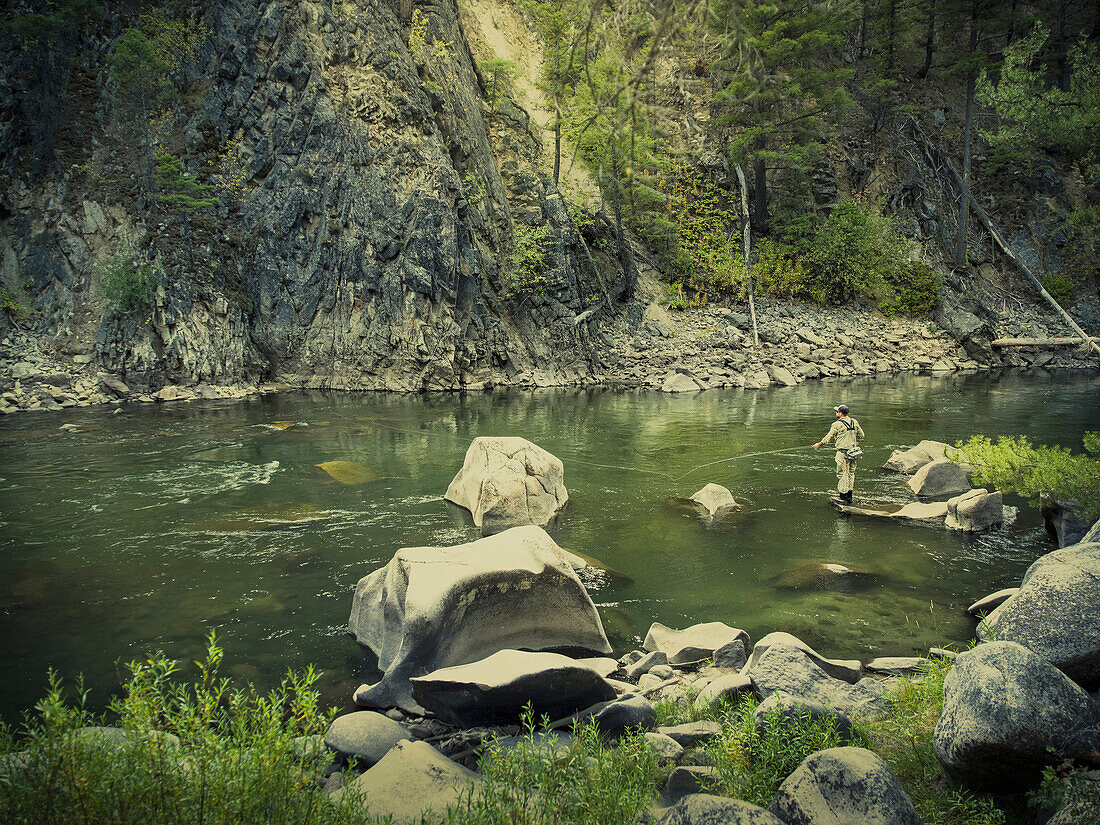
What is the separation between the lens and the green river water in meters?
7.42

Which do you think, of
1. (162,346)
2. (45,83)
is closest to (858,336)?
(162,346)

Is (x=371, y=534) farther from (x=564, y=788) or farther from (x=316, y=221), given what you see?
(x=316, y=221)

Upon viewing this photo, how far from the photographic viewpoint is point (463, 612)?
662cm

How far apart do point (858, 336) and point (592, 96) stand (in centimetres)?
2180

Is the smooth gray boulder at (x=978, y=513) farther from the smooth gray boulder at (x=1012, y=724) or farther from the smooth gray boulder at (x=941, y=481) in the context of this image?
the smooth gray boulder at (x=1012, y=724)

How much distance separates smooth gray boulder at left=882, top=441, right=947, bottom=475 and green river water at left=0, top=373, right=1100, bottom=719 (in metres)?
0.63

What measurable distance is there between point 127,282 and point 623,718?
2995 centimetres

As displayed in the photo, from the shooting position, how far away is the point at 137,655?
22.5ft

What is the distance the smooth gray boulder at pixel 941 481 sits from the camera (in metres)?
12.5

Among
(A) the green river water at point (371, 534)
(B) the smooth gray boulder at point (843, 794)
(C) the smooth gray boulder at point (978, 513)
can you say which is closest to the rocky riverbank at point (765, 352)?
(A) the green river water at point (371, 534)

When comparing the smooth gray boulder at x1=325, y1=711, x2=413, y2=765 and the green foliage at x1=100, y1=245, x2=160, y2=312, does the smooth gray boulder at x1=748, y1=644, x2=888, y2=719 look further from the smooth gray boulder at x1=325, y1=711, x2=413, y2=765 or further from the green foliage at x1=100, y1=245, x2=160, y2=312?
the green foliage at x1=100, y1=245, x2=160, y2=312

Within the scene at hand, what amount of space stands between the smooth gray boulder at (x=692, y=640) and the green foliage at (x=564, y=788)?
254cm

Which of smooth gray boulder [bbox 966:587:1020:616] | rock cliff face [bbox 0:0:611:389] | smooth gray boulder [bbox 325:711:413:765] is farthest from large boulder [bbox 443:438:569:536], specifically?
rock cliff face [bbox 0:0:611:389]

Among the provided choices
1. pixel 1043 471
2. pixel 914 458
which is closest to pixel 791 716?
pixel 1043 471
